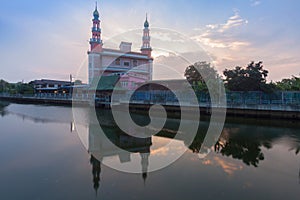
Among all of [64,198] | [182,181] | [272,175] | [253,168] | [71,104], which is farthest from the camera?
[71,104]

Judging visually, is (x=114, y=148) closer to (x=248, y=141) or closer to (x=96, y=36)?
(x=248, y=141)

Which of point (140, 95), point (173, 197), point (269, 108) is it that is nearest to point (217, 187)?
point (173, 197)

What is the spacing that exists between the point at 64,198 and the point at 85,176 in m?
1.04

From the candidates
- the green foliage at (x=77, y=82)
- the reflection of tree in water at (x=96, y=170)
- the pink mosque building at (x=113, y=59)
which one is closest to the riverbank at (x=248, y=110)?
the reflection of tree in water at (x=96, y=170)

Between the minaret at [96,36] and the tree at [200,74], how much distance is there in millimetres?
19044

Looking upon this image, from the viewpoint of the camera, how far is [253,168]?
5.20 m

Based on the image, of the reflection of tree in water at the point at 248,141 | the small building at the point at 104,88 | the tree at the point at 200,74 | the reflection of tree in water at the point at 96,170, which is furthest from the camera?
the small building at the point at 104,88

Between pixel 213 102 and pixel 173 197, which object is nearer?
pixel 173 197

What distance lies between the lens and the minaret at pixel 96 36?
114ft

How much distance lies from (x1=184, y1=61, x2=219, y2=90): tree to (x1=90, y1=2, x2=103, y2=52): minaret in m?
19.0

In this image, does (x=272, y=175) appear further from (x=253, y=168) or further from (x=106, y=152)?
(x=106, y=152)

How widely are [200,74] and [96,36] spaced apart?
2296cm

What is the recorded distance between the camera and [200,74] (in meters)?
20.4

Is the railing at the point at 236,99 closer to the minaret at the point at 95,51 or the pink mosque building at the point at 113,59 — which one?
the pink mosque building at the point at 113,59
